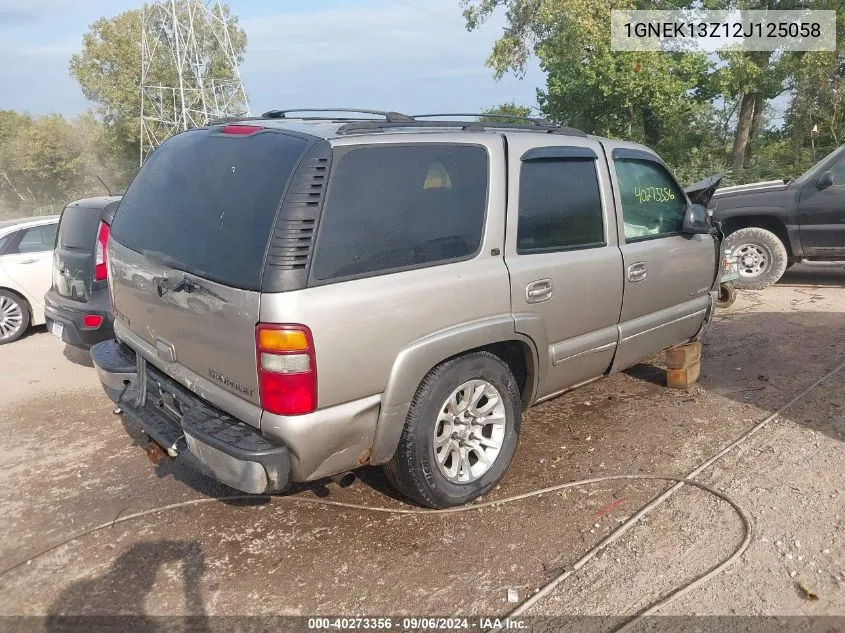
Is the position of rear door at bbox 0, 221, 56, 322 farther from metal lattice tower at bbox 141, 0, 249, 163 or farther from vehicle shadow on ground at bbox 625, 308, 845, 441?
metal lattice tower at bbox 141, 0, 249, 163

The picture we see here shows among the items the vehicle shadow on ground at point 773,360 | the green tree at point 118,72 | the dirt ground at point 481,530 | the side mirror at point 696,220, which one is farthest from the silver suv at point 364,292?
the green tree at point 118,72

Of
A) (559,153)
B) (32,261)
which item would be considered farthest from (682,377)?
(32,261)

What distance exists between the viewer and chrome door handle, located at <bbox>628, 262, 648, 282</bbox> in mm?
4027

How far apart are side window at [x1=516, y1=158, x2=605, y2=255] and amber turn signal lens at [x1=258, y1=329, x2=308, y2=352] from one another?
1.33 m

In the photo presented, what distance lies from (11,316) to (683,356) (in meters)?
6.68

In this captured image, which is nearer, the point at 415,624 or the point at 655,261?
the point at 415,624

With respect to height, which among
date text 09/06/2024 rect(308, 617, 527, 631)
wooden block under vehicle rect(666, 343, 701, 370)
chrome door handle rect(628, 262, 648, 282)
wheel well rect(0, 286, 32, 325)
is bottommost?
date text 09/06/2024 rect(308, 617, 527, 631)

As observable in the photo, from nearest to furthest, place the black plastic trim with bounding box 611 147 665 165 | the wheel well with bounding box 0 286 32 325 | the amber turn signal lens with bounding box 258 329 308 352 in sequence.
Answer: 1. the amber turn signal lens with bounding box 258 329 308 352
2. the black plastic trim with bounding box 611 147 665 165
3. the wheel well with bounding box 0 286 32 325

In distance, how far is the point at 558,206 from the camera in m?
3.67

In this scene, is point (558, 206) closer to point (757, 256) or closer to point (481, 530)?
point (481, 530)

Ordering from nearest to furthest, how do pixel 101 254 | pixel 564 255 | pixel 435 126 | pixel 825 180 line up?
pixel 435 126
pixel 564 255
pixel 101 254
pixel 825 180

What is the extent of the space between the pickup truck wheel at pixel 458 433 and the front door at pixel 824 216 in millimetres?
6299

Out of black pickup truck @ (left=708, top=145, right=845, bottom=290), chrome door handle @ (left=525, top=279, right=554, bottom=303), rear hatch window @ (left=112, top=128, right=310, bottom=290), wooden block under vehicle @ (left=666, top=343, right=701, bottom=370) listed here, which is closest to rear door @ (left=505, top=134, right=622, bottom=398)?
chrome door handle @ (left=525, top=279, right=554, bottom=303)

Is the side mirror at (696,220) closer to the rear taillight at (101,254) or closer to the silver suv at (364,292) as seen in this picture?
the silver suv at (364,292)
